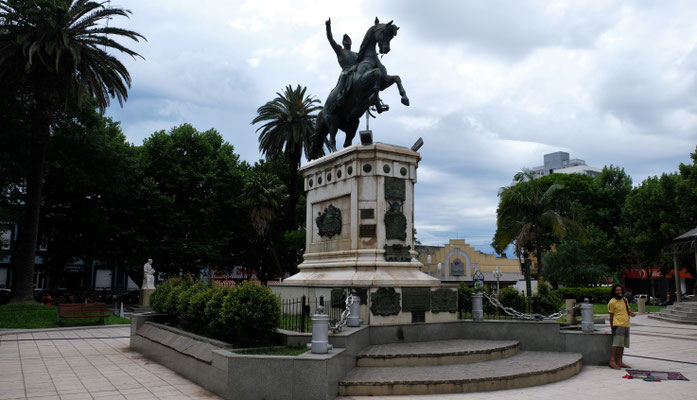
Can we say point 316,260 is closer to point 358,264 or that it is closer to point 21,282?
point 358,264

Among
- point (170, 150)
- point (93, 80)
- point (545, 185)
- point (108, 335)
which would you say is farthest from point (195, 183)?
point (545, 185)

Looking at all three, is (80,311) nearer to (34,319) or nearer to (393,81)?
(34,319)

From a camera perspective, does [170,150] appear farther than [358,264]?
Yes

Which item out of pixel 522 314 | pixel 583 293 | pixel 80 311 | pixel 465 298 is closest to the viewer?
pixel 522 314

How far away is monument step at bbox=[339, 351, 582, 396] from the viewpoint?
900 cm

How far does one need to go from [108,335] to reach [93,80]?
14.1 m

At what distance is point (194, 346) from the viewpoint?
10820mm

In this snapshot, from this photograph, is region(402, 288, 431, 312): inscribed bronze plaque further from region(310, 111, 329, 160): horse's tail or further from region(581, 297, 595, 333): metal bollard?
region(310, 111, 329, 160): horse's tail

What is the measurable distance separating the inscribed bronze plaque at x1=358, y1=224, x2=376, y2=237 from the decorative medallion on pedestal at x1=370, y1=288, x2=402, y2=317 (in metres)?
1.73

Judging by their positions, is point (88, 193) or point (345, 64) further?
point (88, 193)

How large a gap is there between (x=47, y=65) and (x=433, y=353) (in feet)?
81.3

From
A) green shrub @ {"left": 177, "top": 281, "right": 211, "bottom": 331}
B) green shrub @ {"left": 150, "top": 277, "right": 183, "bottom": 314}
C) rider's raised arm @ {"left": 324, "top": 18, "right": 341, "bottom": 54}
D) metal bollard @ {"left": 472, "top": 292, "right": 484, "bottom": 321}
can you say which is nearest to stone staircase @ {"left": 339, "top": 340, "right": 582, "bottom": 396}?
metal bollard @ {"left": 472, "top": 292, "right": 484, "bottom": 321}

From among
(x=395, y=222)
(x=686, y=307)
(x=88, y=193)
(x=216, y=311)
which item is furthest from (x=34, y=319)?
(x=686, y=307)

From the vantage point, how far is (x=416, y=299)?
500 inches
